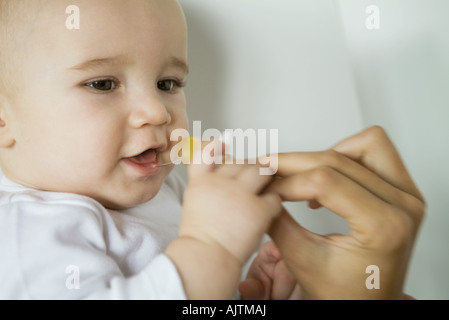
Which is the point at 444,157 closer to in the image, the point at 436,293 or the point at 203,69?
the point at 436,293

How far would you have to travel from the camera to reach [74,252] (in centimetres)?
65

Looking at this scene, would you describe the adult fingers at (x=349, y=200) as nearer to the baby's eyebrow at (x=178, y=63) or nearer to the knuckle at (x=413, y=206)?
the knuckle at (x=413, y=206)

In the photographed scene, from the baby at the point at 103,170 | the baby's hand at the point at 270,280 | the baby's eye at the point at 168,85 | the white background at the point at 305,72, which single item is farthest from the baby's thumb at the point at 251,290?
the baby's eye at the point at 168,85

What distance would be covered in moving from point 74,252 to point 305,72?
0.76 metres

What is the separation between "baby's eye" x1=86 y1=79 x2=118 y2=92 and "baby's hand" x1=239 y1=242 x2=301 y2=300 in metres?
0.42

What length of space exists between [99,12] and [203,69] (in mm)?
432

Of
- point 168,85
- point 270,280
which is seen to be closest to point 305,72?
point 168,85

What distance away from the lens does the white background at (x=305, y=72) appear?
106 centimetres

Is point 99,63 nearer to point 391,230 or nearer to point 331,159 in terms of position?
point 331,159

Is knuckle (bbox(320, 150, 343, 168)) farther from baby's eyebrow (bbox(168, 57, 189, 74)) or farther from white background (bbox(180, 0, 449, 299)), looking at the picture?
white background (bbox(180, 0, 449, 299))

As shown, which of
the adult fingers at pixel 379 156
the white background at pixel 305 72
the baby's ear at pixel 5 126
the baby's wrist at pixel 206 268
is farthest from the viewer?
the white background at pixel 305 72

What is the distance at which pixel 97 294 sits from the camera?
610 mm

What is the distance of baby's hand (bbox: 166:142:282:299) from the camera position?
1.97ft
